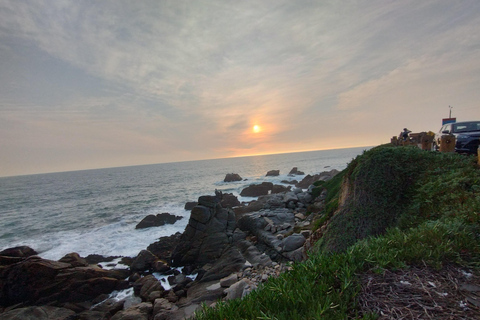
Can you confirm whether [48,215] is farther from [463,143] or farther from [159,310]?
[463,143]

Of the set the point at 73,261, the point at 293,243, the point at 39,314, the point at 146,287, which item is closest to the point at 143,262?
the point at 146,287

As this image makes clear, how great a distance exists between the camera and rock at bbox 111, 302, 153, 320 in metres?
11.2

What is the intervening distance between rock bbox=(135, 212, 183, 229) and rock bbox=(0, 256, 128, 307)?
1433 centimetres

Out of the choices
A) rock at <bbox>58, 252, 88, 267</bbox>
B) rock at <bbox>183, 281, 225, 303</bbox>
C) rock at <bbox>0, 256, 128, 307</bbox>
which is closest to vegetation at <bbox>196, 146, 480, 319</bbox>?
rock at <bbox>183, 281, 225, 303</bbox>

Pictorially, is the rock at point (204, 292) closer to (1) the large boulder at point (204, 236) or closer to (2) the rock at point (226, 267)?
(2) the rock at point (226, 267)

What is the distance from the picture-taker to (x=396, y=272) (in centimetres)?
374

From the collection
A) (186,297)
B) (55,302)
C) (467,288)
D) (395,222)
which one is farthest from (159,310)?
(467,288)

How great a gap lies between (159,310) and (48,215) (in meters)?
41.2

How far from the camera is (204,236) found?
19.2 meters

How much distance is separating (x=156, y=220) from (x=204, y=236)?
14.8 m

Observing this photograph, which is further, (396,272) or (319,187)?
(319,187)

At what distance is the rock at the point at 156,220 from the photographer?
2991cm

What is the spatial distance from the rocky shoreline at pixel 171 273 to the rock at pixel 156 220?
9.15 m

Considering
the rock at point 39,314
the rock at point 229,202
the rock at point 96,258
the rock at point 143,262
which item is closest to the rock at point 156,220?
the rock at point 229,202
